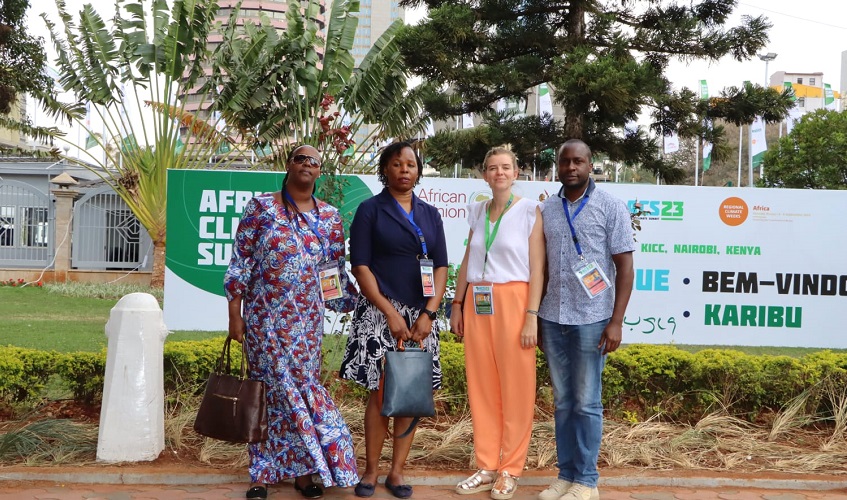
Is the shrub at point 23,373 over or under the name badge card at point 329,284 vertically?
under

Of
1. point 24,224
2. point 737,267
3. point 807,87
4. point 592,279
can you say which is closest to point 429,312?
point 592,279

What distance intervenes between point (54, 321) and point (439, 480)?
935cm

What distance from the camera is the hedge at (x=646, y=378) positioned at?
5.46m

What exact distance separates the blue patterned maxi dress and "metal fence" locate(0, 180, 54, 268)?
55.6ft

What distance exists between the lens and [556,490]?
4223 millimetres

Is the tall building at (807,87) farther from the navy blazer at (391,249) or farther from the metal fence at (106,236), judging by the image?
the navy blazer at (391,249)

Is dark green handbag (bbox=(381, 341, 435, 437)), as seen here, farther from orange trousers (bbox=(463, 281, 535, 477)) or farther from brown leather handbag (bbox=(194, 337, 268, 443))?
brown leather handbag (bbox=(194, 337, 268, 443))

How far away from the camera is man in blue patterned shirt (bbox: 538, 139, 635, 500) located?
404cm

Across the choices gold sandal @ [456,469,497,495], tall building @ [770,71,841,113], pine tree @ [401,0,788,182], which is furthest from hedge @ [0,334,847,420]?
tall building @ [770,71,841,113]

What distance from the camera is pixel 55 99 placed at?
1692cm

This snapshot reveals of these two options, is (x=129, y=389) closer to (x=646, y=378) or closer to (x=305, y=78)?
(x=646, y=378)

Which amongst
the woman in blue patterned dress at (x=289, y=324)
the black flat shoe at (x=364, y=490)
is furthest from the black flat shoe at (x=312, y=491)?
the black flat shoe at (x=364, y=490)

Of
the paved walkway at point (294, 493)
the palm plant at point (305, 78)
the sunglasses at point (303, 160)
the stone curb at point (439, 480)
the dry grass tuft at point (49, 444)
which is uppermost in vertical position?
the palm plant at point (305, 78)

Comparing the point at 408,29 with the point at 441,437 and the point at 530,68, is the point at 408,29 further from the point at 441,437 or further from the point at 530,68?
the point at 441,437
